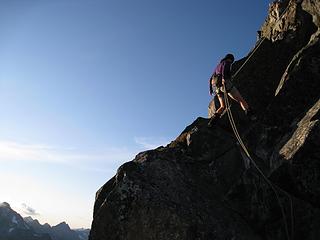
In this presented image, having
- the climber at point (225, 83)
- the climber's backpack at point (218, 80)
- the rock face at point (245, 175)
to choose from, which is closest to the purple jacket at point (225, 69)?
the climber at point (225, 83)

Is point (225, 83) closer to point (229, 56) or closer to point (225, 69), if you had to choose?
point (225, 69)

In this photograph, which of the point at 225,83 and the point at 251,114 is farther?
the point at 225,83

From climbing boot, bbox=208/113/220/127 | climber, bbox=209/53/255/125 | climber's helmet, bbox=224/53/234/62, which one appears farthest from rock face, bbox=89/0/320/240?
climber's helmet, bbox=224/53/234/62

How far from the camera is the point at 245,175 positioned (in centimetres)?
1692

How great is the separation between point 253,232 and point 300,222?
207 cm

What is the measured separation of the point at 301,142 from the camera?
1472cm

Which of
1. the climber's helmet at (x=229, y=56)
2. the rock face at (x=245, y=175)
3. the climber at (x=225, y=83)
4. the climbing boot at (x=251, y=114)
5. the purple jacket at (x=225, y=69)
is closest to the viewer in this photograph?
the rock face at (x=245, y=175)

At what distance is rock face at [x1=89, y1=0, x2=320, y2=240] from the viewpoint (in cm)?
1440

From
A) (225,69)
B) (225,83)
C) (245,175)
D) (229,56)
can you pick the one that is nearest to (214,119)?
(225,83)

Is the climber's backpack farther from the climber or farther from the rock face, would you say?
the rock face

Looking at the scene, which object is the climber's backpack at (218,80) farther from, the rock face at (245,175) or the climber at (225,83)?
the rock face at (245,175)

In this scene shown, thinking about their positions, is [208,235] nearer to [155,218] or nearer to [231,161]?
[155,218]

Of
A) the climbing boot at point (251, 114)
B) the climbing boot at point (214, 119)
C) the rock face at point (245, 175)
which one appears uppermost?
the climbing boot at point (214, 119)

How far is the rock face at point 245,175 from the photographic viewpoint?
47.2 ft
